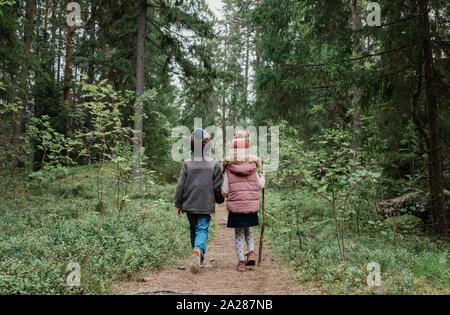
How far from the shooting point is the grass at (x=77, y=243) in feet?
17.5

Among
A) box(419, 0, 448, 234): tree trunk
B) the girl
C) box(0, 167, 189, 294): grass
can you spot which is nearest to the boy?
the girl

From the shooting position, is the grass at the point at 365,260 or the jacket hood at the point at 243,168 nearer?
the grass at the point at 365,260

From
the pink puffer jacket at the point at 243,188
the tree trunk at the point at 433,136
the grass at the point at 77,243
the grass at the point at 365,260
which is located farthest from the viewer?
the tree trunk at the point at 433,136

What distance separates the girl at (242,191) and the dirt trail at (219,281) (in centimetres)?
40

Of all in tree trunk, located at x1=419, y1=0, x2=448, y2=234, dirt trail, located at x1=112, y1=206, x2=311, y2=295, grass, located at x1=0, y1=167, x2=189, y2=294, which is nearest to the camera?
grass, located at x1=0, y1=167, x2=189, y2=294

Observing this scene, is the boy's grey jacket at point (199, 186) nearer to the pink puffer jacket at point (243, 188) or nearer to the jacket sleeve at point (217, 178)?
the jacket sleeve at point (217, 178)

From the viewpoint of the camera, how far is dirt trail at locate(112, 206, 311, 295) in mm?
5895

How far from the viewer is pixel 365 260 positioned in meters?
6.84

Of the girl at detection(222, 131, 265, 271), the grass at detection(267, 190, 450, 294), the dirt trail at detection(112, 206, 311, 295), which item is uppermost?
the girl at detection(222, 131, 265, 271)

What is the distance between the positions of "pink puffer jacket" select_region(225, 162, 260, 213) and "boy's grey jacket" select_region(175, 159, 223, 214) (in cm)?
24

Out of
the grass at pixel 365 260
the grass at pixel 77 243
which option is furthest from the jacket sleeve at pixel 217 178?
the grass at pixel 365 260

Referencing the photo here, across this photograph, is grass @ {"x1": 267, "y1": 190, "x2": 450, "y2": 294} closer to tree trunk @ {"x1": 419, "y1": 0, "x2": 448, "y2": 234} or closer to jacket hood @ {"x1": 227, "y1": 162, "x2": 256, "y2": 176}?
tree trunk @ {"x1": 419, "y1": 0, "x2": 448, "y2": 234}

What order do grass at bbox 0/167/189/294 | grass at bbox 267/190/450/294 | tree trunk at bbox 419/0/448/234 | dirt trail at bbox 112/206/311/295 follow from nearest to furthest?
grass at bbox 0/167/189/294, grass at bbox 267/190/450/294, dirt trail at bbox 112/206/311/295, tree trunk at bbox 419/0/448/234

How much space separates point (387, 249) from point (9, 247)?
21.8ft
